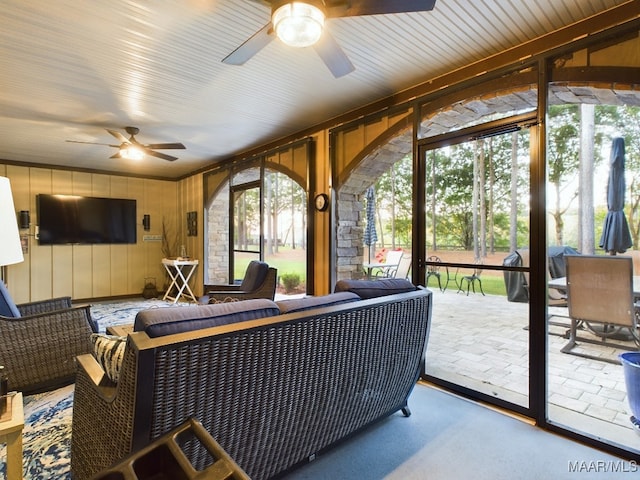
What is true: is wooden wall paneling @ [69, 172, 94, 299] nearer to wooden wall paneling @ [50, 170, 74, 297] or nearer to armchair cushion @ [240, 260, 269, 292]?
wooden wall paneling @ [50, 170, 74, 297]

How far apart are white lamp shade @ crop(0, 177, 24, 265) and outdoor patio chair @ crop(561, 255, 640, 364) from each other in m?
3.94

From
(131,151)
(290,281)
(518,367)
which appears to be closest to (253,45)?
(131,151)

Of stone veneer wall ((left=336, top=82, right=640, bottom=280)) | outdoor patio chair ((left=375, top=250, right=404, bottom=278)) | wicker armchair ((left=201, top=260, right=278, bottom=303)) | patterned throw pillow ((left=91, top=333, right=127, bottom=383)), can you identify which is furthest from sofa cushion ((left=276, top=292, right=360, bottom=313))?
outdoor patio chair ((left=375, top=250, right=404, bottom=278))

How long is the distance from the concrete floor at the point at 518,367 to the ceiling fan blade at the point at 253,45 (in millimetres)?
2347

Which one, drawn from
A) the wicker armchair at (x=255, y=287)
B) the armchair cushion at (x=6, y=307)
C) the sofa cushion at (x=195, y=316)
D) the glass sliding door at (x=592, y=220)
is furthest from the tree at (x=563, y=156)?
the armchair cushion at (x=6, y=307)

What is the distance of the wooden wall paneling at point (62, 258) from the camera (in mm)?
6082

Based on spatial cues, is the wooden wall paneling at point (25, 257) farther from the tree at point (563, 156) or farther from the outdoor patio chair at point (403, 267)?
the tree at point (563, 156)

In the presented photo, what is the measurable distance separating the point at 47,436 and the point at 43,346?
2.50ft

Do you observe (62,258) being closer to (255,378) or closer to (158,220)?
(158,220)

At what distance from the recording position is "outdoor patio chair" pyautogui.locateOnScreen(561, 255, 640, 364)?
9.69 ft

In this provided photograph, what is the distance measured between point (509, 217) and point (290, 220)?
4.15 metres

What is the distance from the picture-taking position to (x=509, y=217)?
254 cm

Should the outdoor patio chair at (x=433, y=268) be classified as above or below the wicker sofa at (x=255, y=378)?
above

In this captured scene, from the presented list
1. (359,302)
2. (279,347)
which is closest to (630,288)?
(359,302)
